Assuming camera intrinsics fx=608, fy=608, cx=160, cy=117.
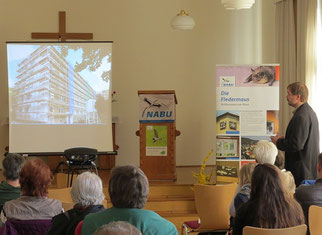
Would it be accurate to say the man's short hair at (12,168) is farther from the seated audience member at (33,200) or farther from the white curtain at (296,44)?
the white curtain at (296,44)

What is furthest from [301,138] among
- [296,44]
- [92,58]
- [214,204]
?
[92,58]

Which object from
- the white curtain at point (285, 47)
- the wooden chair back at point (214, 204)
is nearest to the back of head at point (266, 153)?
the wooden chair back at point (214, 204)

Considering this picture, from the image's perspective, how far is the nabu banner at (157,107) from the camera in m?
8.53

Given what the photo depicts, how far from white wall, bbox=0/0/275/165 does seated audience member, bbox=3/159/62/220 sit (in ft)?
23.4

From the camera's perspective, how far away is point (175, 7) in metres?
11.0

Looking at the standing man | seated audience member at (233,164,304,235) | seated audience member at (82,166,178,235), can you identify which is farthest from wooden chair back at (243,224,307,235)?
the standing man

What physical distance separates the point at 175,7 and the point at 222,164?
428cm

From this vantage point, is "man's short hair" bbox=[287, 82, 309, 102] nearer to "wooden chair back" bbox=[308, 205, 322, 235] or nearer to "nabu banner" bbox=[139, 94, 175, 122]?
"wooden chair back" bbox=[308, 205, 322, 235]

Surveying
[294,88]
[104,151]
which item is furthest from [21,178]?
[104,151]

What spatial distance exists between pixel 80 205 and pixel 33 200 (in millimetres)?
510

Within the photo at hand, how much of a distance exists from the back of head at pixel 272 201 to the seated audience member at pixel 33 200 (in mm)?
1273

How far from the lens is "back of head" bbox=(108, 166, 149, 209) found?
10.1ft

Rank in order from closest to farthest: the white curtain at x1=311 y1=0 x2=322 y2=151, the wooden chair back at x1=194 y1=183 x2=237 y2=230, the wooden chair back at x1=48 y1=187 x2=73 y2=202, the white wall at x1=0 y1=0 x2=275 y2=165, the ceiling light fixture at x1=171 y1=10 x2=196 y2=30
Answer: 1. the wooden chair back at x1=48 y1=187 x2=73 y2=202
2. the wooden chair back at x1=194 y1=183 x2=237 y2=230
3. the white curtain at x1=311 y1=0 x2=322 y2=151
4. the ceiling light fixture at x1=171 y1=10 x2=196 y2=30
5. the white wall at x1=0 y1=0 x2=275 y2=165

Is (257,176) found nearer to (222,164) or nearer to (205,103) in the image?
(222,164)
